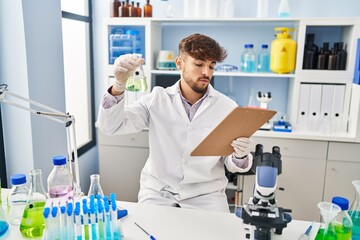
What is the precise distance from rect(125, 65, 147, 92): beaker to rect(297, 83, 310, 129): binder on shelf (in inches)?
59.5

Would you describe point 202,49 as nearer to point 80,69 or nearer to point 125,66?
point 125,66

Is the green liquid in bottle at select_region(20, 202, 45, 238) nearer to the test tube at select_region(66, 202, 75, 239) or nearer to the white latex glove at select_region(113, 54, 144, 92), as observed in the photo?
the test tube at select_region(66, 202, 75, 239)

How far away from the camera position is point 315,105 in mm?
2551

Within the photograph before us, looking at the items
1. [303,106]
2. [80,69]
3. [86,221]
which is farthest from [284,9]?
[86,221]

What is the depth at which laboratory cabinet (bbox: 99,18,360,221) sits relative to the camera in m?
2.45

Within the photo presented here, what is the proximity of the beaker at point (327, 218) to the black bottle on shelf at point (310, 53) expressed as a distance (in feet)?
5.86

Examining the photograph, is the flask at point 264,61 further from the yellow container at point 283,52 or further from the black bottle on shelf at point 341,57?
the black bottle on shelf at point 341,57

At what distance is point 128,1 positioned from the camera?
2.78 metres

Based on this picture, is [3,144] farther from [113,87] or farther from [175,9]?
[175,9]

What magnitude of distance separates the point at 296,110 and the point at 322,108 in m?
0.19

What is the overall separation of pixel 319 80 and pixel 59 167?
80.5 inches

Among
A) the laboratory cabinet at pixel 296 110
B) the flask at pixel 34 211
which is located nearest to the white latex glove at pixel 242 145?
the flask at pixel 34 211

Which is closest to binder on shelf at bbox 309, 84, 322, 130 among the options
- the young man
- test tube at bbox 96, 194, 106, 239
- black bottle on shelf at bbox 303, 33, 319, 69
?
black bottle on shelf at bbox 303, 33, 319, 69

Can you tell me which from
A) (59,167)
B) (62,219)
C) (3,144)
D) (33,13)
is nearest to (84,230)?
Answer: (62,219)
